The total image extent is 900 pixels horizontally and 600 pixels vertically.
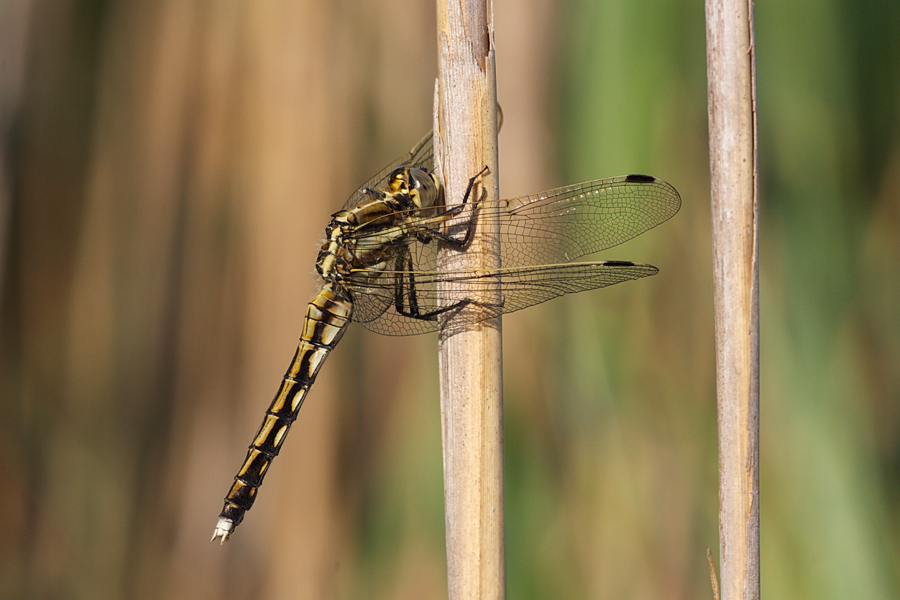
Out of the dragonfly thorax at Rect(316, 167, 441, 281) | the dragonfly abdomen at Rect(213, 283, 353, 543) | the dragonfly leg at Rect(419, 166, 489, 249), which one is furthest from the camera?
the dragonfly abdomen at Rect(213, 283, 353, 543)

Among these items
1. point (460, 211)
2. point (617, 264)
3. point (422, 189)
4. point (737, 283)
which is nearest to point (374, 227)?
point (422, 189)

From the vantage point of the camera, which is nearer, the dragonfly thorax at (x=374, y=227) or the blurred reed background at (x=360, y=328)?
the dragonfly thorax at (x=374, y=227)

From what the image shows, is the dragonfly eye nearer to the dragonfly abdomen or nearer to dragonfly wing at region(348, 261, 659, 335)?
dragonfly wing at region(348, 261, 659, 335)

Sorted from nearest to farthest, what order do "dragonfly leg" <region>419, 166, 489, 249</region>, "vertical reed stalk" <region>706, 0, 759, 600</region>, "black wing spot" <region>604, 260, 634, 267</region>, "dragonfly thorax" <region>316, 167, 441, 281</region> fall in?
"vertical reed stalk" <region>706, 0, 759, 600</region> → "dragonfly leg" <region>419, 166, 489, 249</region> → "black wing spot" <region>604, 260, 634, 267</region> → "dragonfly thorax" <region>316, 167, 441, 281</region>

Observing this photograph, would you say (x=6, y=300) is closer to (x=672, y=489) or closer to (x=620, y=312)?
(x=620, y=312)

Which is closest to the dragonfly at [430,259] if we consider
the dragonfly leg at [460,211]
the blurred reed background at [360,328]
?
the dragonfly leg at [460,211]

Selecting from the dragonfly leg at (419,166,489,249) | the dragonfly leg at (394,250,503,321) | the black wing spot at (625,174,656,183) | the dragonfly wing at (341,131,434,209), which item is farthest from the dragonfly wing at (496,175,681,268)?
the dragonfly wing at (341,131,434,209)

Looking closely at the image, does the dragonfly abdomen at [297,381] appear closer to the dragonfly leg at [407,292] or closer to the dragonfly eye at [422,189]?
the dragonfly leg at [407,292]
